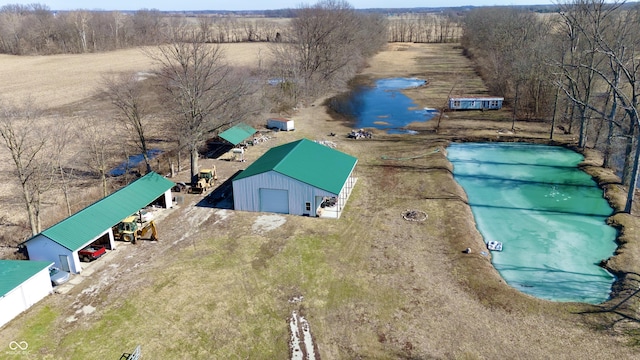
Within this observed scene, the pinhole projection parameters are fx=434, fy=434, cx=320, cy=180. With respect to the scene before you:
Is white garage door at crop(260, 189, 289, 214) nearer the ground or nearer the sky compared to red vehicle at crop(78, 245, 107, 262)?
nearer the sky

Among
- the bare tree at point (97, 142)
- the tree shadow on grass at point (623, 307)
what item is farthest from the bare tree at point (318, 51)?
the tree shadow on grass at point (623, 307)

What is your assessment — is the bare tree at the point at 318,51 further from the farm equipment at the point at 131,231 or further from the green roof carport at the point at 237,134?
the farm equipment at the point at 131,231

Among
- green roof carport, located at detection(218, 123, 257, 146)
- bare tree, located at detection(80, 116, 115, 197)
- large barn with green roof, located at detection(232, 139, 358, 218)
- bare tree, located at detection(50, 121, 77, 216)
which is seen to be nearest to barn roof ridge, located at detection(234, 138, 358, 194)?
large barn with green roof, located at detection(232, 139, 358, 218)

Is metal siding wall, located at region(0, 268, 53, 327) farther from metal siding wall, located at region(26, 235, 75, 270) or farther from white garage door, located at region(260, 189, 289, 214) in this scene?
white garage door, located at region(260, 189, 289, 214)

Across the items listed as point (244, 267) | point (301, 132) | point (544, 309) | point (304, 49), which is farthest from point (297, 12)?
point (544, 309)

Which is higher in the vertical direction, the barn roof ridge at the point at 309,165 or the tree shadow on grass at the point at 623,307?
the barn roof ridge at the point at 309,165

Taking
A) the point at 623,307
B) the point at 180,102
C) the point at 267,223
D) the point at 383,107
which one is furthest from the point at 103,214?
the point at 383,107

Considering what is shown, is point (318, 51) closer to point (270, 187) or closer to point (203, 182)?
point (203, 182)
